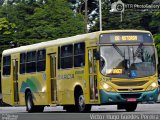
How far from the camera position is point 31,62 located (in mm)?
30859

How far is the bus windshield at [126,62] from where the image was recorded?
24.7 m

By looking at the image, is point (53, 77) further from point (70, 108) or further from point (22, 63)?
point (22, 63)

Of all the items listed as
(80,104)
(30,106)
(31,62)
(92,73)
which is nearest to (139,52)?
(92,73)

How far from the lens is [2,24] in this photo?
60.8m

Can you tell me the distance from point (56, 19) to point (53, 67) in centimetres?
3141

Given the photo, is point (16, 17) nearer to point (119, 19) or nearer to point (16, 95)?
point (119, 19)

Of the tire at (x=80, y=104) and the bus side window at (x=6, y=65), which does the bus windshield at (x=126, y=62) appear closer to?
the tire at (x=80, y=104)

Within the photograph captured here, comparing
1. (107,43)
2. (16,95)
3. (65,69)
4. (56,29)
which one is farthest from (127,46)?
(56,29)

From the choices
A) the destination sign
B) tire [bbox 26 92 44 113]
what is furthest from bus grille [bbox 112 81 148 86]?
tire [bbox 26 92 44 113]

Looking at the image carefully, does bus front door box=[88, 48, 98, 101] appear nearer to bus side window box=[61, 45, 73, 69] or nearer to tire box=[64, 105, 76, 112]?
bus side window box=[61, 45, 73, 69]

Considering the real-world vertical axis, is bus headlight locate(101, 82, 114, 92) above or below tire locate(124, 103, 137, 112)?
above

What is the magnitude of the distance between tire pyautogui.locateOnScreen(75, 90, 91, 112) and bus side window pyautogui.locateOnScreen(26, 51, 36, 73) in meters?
4.68

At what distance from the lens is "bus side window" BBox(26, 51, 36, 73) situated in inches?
1208

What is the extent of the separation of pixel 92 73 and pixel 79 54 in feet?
4.27
